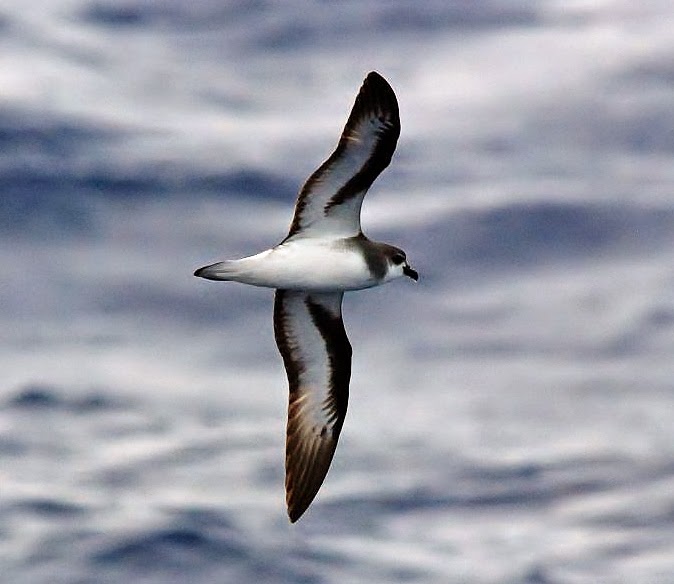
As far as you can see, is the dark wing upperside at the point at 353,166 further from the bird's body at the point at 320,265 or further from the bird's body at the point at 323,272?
the bird's body at the point at 320,265

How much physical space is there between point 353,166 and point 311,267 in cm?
103

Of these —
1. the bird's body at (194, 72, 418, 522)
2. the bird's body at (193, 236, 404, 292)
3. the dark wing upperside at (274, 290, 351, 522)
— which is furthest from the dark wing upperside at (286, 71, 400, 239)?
the dark wing upperside at (274, 290, 351, 522)

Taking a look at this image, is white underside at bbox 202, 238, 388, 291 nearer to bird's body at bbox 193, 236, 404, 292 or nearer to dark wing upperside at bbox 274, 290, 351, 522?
bird's body at bbox 193, 236, 404, 292

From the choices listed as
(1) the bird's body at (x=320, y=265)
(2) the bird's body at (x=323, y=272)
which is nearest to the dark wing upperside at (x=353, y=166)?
(2) the bird's body at (x=323, y=272)

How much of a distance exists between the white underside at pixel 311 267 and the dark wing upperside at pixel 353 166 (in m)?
0.20

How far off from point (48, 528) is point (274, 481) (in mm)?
5814

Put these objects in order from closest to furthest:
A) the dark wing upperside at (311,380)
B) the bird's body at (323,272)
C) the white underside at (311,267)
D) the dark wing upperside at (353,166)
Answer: the dark wing upperside at (353,166) < the bird's body at (323,272) < the white underside at (311,267) < the dark wing upperside at (311,380)

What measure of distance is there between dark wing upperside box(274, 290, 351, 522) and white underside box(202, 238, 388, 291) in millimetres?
1047

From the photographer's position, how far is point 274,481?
37781 millimetres

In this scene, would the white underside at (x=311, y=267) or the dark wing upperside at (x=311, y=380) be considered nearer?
the white underside at (x=311, y=267)

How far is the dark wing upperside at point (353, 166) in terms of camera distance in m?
18.0

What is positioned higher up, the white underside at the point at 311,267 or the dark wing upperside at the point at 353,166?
the dark wing upperside at the point at 353,166

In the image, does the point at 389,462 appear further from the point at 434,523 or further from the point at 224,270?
the point at 224,270

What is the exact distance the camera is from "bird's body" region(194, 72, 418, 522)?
18.2 meters
